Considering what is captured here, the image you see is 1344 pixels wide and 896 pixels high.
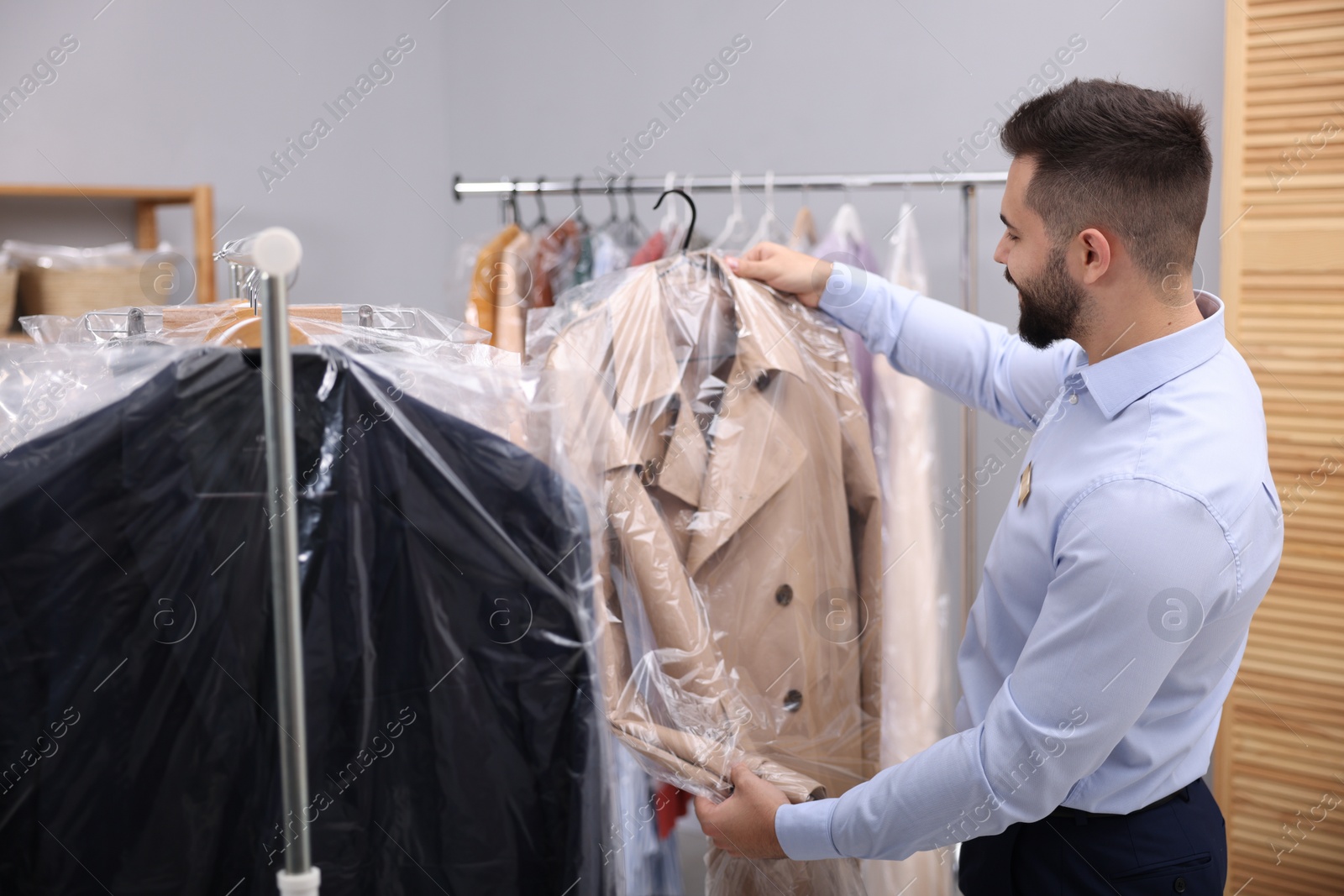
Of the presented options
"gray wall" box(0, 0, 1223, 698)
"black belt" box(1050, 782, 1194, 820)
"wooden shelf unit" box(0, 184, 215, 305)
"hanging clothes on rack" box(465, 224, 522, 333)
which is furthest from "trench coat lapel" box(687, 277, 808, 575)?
"wooden shelf unit" box(0, 184, 215, 305)

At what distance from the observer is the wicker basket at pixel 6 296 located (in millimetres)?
1921

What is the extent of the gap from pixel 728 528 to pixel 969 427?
27.4 inches

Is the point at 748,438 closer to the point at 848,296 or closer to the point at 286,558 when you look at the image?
the point at 848,296

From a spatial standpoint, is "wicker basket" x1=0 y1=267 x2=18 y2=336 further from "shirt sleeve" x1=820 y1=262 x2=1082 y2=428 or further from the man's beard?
the man's beard

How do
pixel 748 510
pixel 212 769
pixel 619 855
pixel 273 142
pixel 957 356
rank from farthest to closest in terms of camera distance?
pixel 273 142 → pixel 957 356 → pixel 748 510 → pixel 619 855 → pixel 212 769

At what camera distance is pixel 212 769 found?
35.2 inches

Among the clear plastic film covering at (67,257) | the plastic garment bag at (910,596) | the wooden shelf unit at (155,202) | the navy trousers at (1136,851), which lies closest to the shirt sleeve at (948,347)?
the plastic garment bag at (910,596)

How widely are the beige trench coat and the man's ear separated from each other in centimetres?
38

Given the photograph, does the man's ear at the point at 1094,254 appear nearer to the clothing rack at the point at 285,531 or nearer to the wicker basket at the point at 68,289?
the clothing rack at the point at 285,531

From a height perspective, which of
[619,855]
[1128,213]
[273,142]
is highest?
[273,142]

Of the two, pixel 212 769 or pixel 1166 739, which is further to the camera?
pixel 1166 739

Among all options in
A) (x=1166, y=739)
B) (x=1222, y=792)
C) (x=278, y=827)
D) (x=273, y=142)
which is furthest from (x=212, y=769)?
(x=273, y=142)

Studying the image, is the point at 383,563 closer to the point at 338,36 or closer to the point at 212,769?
the point at 212,769

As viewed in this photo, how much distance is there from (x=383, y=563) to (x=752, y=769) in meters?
0.49
